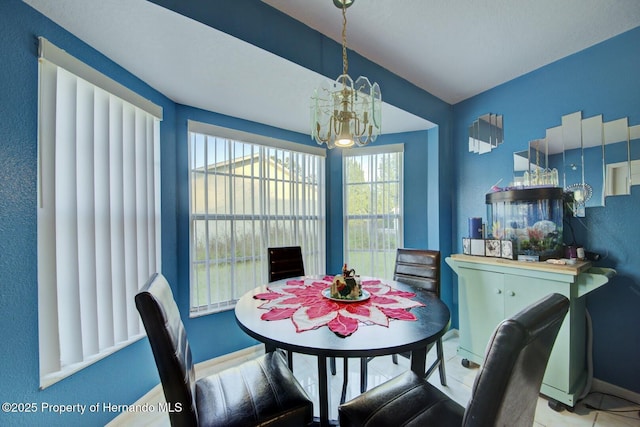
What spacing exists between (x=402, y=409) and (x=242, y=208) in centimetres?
217

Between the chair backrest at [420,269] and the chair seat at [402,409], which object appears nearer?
the chair seat at [402,409]

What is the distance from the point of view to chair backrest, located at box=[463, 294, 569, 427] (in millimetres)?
655

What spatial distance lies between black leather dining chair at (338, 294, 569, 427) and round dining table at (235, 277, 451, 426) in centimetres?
25

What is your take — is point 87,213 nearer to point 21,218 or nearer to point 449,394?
point 21,218

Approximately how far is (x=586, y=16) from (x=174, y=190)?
329 centimetres

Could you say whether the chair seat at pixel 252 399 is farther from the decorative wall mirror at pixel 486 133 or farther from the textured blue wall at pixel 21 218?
the decorative wall mirror at pixel 486 133

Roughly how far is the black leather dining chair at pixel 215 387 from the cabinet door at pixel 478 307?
5.74 ft

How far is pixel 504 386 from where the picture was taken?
670 mm

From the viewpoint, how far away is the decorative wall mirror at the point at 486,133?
2529 mm

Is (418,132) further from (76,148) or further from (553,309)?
(76,148)

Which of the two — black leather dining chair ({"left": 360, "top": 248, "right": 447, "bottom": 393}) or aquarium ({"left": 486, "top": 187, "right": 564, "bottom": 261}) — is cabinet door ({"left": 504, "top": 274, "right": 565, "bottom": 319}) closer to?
aquarium ({"left": 486, "top": 187, "right": 564, "bottom": 261})

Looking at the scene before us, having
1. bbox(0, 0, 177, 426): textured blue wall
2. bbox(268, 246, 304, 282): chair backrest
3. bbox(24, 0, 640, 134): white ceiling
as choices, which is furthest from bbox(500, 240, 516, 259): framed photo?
bbox(0, 0, 177, 426): textured blue wall

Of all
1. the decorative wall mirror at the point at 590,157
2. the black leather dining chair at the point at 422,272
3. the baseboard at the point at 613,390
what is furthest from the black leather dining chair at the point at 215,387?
the decorative wall mirror at the point at 590,157

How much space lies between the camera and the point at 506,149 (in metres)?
2.47
